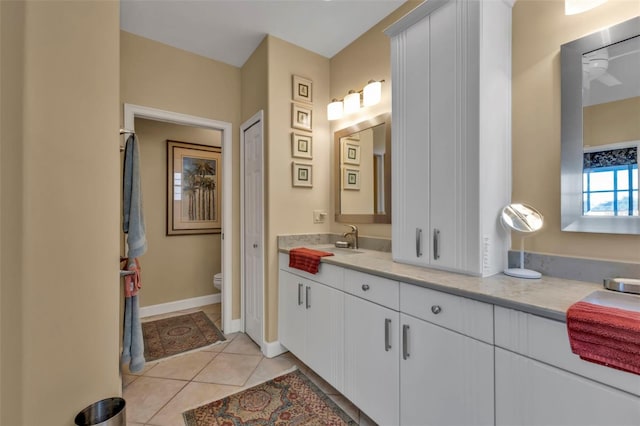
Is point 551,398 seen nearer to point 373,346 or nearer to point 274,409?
point 373,346

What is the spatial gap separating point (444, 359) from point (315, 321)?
980mm

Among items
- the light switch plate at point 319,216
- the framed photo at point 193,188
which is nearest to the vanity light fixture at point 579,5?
the light switch plate at point 319,216

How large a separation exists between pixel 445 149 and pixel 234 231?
221cm

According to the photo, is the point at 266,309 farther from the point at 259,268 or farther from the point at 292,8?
the point at 292,8

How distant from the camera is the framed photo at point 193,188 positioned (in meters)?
3.53

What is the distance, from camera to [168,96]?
8.59ft

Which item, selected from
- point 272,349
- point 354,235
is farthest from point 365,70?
point 272,349

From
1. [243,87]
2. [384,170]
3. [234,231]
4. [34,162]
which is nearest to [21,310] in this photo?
[34,162]

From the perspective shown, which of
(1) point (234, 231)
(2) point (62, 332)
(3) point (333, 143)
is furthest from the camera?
(1) point (234, 231)

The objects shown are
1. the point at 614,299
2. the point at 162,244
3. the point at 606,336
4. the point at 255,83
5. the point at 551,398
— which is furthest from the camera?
the point at 162,244

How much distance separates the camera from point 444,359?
3.89ft

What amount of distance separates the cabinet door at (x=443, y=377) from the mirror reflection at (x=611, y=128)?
0.84 metres

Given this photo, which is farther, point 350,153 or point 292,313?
point 350,153

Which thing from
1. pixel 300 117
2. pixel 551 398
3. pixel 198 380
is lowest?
pixel 198 380
